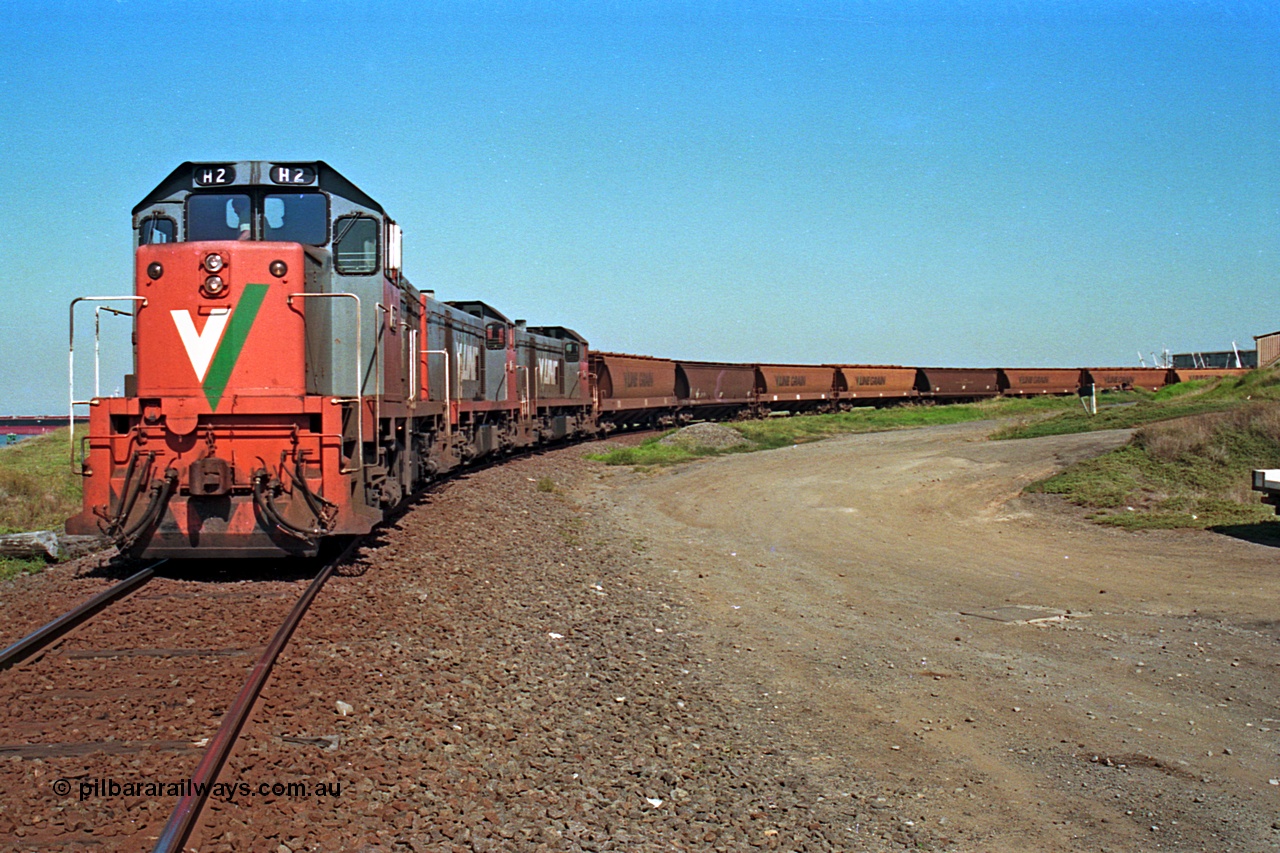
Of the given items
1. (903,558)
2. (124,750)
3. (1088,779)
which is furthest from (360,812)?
(903,558)

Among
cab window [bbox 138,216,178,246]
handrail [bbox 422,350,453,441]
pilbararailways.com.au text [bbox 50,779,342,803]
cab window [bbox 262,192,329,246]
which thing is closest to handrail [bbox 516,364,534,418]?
handrail [bbox 422,350,453,441]

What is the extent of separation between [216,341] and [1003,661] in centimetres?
721

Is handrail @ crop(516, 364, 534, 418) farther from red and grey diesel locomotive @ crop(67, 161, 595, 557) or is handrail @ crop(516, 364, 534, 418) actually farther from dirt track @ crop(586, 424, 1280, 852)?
red and grey diesel locomotive @ crop(67, 161, 595, 557)

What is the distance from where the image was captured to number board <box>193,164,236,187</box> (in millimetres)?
9578

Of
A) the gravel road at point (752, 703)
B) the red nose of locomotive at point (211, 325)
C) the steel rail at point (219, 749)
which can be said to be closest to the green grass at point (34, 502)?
the gravel road at point (752, 703)

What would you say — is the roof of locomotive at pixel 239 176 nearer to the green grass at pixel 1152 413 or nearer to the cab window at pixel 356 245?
the cab window at pixel 356 245

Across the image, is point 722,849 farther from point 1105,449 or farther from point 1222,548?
point 1105,449

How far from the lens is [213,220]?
31.8 ft

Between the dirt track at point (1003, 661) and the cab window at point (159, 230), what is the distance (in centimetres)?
635

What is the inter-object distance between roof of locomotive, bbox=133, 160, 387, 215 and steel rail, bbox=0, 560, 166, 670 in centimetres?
389

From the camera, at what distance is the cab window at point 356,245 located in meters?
10.1

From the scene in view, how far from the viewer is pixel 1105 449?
18.2m

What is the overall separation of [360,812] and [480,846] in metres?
0.59

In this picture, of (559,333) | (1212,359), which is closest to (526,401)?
(559,333)
